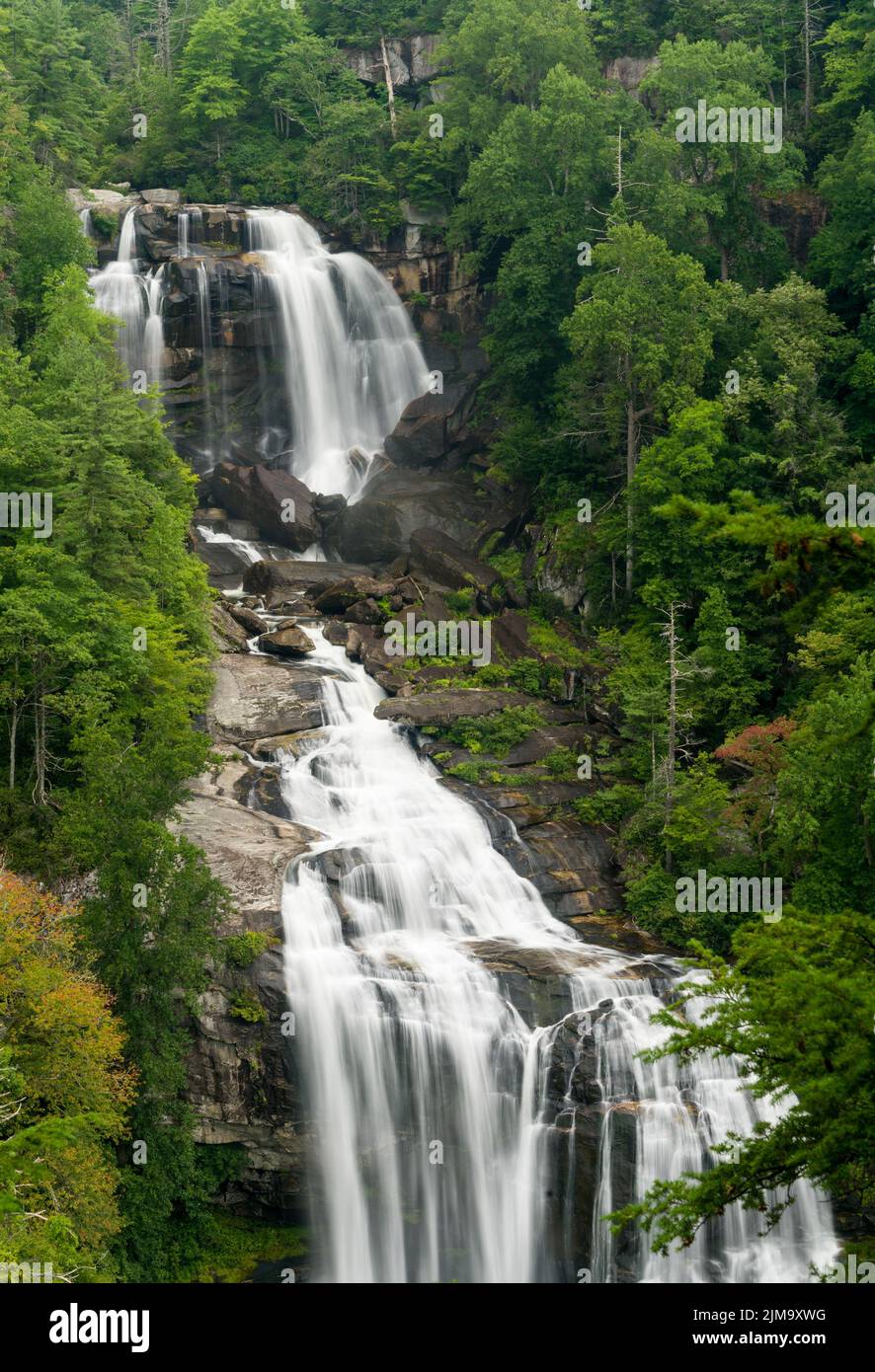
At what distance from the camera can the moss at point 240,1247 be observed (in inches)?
1039

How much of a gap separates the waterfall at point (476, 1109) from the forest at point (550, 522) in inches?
43.6

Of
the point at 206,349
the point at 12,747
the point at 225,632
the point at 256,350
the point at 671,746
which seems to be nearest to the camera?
the point at 12,747

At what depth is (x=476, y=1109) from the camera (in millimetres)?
27625

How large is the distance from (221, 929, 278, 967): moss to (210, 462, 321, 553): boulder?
22.3 m

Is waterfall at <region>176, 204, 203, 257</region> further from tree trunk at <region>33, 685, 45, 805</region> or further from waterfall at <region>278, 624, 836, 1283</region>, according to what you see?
waterfall at <region>278, 624, 836, 1283</region>

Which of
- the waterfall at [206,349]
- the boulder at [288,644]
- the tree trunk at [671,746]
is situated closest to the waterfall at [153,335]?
the waterfall at [206,349]

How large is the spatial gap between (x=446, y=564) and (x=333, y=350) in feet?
42.3

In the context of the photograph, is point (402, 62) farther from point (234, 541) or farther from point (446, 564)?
point (446, 564)

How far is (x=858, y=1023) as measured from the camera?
13047mm

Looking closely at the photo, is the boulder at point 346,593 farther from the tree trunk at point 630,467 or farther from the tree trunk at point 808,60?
the tree trunk at point 808,60

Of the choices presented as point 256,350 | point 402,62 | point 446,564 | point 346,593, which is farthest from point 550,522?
point 402,62

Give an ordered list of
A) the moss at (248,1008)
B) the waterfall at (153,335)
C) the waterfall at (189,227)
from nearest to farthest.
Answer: the moss at (248,1008), the waterfall at (153,335), the waterfall at (189,227)

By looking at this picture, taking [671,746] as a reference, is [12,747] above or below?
above

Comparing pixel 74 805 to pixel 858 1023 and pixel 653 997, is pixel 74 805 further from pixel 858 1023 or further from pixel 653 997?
pixel 858 1023
